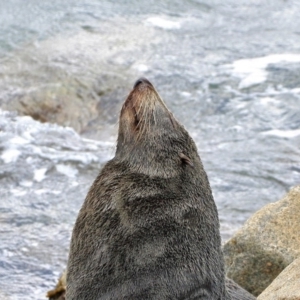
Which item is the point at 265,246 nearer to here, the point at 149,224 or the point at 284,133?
the point at 149,224

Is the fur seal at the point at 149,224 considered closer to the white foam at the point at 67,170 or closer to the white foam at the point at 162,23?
the white foam at the point at 67,170

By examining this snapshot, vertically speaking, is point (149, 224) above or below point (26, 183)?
above

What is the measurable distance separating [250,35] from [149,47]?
1.68m

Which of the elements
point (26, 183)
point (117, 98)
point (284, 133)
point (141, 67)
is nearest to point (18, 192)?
point (26, 183)

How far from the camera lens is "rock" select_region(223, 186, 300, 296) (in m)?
5.61

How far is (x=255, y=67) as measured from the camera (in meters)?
11.8

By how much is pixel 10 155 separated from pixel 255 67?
4180mm

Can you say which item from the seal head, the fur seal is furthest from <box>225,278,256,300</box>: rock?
the seal head

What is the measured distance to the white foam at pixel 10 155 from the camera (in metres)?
9.12

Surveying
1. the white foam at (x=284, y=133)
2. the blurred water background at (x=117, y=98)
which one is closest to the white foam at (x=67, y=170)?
the blurred water background at (x=117, y=98)

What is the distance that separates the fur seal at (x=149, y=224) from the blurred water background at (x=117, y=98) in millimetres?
2738

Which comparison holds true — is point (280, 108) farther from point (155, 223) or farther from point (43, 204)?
point (155, 223)

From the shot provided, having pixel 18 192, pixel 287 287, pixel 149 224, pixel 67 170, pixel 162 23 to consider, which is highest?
pixel 149 224

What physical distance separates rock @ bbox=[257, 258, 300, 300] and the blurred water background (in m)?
2.48
